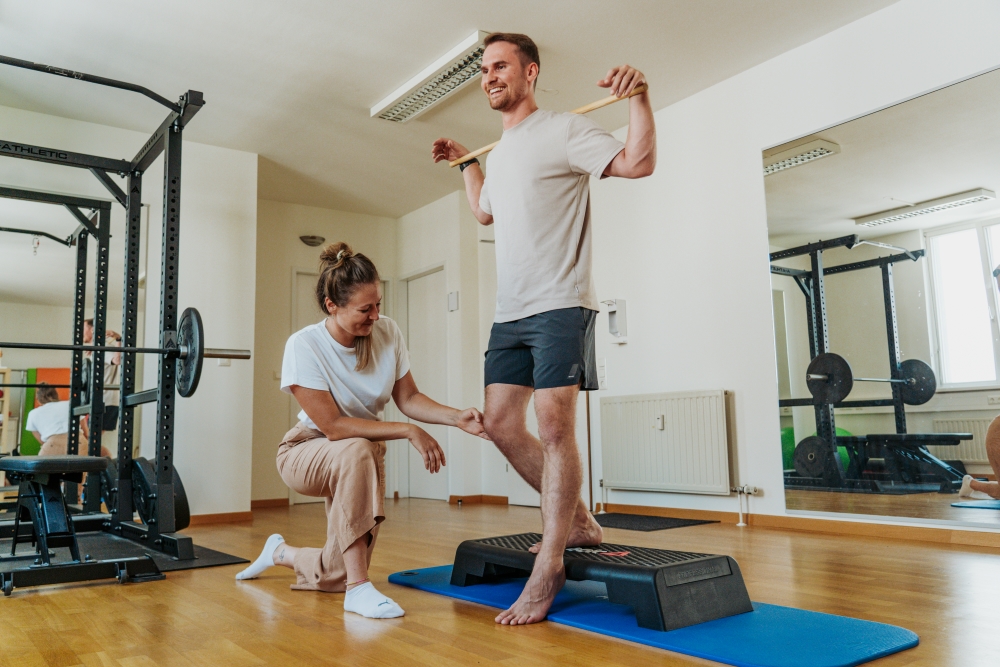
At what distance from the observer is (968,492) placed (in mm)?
3324

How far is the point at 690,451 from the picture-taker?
14.6ft

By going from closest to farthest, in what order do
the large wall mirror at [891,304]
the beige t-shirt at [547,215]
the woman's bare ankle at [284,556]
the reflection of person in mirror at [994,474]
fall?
the beige t-shirt at [547,215]
the woman's bare ankle at [284,556]
the reflection of person in mirror at [994,474]
the large wall mirror at [891,304]

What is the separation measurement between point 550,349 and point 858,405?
8.32 ft

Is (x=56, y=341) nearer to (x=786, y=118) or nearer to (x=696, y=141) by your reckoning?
(x=696, y=141)

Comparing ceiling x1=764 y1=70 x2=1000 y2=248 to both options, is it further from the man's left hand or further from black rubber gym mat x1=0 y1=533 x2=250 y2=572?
black rubber gym mat x1=0 y1=533 x2=250 y2=572

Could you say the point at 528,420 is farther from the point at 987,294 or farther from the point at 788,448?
the point at 987,294

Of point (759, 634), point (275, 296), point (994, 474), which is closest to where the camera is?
point (759, 634)

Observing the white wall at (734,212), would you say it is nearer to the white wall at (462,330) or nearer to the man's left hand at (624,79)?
the white wall at (462,330)

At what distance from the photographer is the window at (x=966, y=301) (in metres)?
3.29

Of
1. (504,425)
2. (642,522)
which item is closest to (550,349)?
(504,425)

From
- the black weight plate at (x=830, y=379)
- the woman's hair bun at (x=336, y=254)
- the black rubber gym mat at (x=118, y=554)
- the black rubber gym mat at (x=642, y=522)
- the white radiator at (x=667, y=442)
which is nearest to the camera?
the woman's hair bun at (x=336, y=254)

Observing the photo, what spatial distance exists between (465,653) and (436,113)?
396cm

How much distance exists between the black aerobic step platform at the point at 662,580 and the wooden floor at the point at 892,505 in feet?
6.46

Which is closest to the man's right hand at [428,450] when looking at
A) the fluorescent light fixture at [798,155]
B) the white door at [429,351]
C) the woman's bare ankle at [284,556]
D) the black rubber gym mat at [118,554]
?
the woman's bare ankle at [284,556]
